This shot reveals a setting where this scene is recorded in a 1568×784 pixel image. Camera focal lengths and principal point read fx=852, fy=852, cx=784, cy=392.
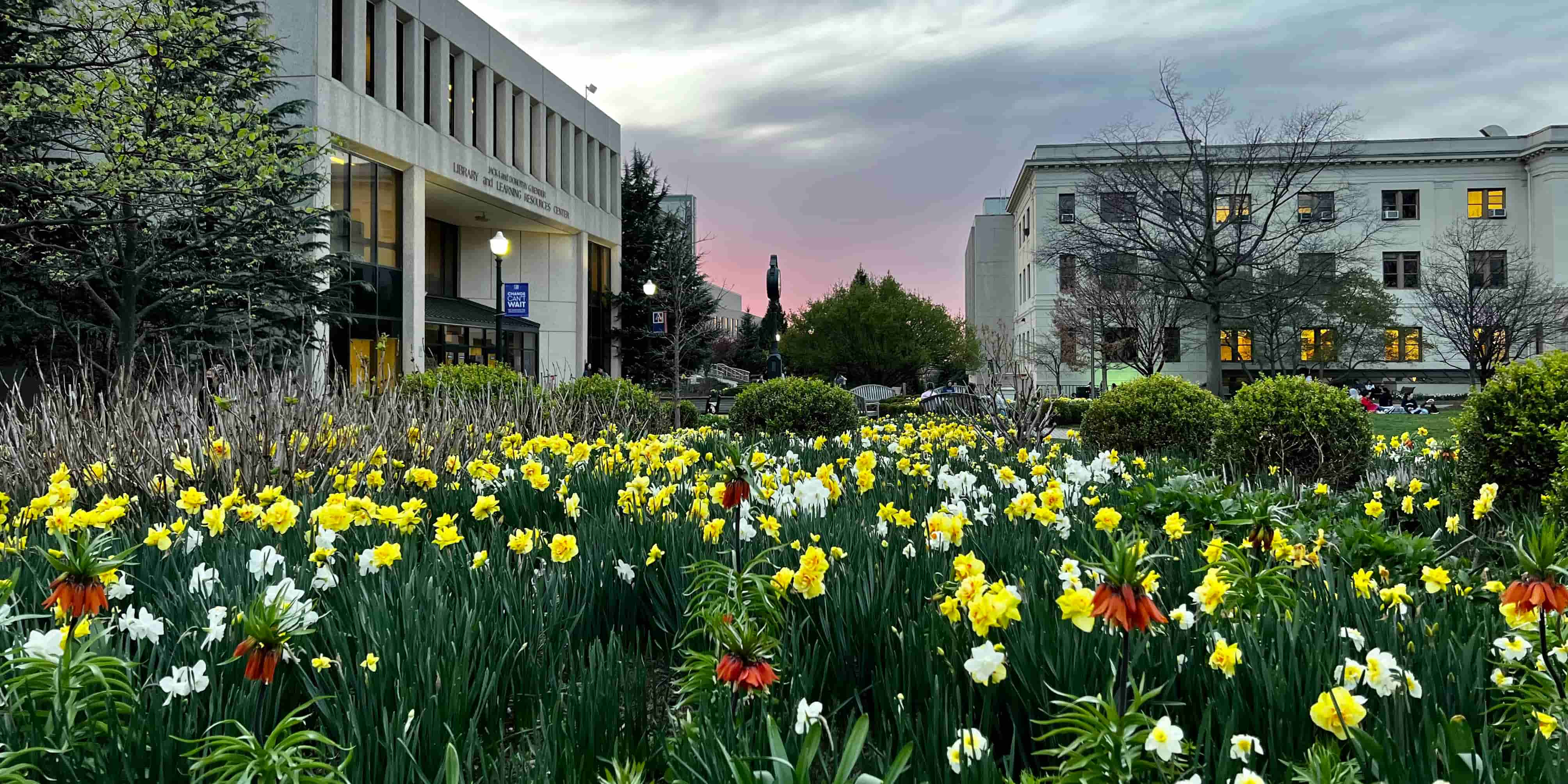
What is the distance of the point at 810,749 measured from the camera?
50.3 inches

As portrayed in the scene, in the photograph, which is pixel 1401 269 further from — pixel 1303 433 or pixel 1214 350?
pixel 1303 433

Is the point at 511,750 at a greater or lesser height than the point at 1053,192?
lesser

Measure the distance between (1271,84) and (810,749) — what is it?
47.4 meters

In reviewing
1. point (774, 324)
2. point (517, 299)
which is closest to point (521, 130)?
point (517, 299)

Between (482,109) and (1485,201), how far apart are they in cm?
5347

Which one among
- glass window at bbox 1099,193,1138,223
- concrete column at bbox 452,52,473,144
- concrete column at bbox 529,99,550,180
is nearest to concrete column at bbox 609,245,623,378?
concrete column at bbox 529,99,550,180

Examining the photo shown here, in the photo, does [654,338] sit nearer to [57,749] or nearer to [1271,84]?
[1271,84]

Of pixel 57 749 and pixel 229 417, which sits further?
pixel 229 417

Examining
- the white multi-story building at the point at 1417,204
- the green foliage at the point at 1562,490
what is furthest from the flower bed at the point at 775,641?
the white multi-story building at the point at 1417,204

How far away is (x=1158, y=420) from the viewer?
10383 millimetres

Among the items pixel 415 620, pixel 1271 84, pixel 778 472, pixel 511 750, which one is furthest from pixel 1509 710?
pixel 1271 84

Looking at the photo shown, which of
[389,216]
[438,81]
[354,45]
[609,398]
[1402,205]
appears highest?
[1402,205]

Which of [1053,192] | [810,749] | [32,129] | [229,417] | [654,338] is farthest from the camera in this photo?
[1053,192]

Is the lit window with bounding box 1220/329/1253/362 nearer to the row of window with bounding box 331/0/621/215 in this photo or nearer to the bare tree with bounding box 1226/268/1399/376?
the bare tree with bounding box 1226/268/1399/376
